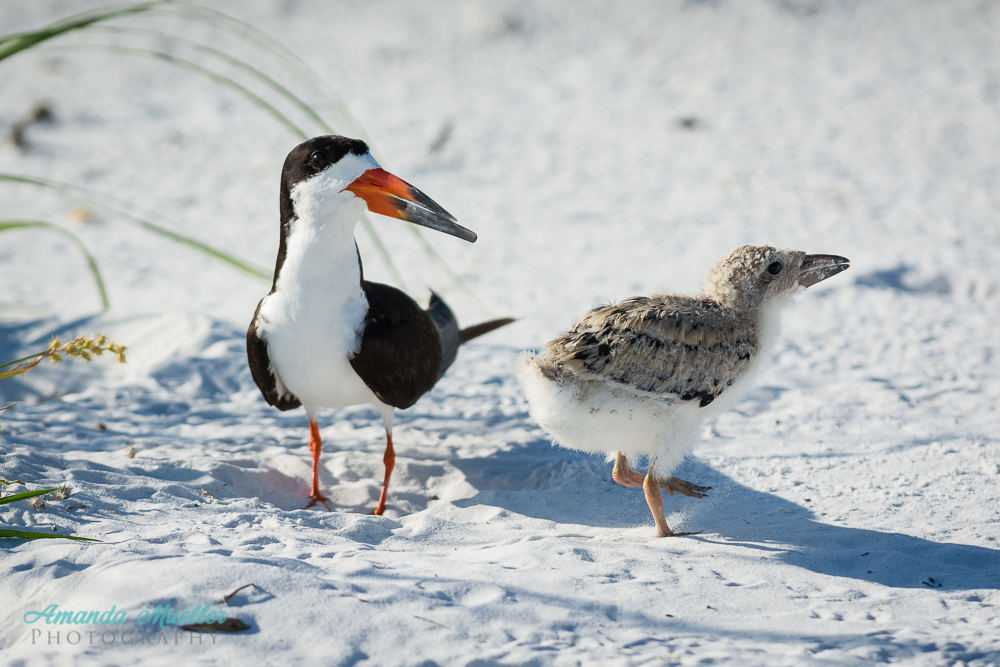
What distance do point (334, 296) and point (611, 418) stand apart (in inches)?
51.4

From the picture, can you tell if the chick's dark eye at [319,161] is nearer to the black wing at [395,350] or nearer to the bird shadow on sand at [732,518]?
the black wing at [395,350]

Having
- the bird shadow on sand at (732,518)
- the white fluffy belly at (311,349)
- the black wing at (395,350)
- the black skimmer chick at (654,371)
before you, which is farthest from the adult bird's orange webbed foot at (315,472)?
the black skimmer chick at (654,371)

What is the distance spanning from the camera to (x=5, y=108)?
11.2 m

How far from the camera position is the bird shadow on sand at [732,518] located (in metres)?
3.11

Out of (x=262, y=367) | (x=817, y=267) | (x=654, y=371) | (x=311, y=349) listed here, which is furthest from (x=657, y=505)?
(x=262, y=367)

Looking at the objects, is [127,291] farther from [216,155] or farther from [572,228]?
[572,228]

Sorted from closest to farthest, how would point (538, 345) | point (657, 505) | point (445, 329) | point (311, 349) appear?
point (657, 505)
point (311, 349)
point (445, 329)
point (538, 345)

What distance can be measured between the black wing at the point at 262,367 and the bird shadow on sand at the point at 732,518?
988 mm

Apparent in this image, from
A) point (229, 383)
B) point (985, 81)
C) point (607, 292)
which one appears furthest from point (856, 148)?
point (229, 383)

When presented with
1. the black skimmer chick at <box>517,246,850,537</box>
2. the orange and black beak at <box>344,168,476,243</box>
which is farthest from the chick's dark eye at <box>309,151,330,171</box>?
the black skimmer chick at <box>517,246,850,537</box>

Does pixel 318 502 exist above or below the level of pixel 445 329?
below

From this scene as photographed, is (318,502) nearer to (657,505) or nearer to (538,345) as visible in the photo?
(657,505)

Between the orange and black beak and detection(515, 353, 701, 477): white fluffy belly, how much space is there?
0.69m

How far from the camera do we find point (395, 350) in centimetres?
382
